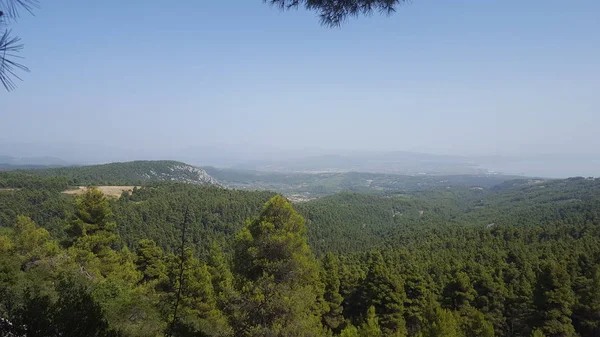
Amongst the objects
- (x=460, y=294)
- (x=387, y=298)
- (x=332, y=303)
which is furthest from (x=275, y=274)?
(x=460, y=294)

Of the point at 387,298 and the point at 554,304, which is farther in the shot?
the point at 387,298

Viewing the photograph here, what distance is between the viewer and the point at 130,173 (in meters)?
137

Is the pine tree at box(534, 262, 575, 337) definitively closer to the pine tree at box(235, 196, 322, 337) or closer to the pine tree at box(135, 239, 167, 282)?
the pine tree at box(235, 196, 322, 337)

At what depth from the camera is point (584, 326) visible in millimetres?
21328

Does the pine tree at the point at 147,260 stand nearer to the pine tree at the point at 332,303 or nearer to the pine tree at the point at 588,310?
the pine tree at the point at 332,303

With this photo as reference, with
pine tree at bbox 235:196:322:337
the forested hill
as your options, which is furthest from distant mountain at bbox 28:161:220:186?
pine tree at bbox 235:196:322:337

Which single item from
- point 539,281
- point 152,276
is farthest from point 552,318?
point 152,276

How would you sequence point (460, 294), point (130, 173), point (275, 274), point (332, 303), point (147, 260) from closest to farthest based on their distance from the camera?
point (275, 274) → point (332, 303) → point (147, 260) → point (460, 294) → point (130, 173)

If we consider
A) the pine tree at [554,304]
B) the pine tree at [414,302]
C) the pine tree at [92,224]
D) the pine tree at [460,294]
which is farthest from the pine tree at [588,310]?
the pine tree at [92,224]

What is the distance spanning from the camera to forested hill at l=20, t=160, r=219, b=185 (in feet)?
340

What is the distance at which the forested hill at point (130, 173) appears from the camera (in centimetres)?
10369

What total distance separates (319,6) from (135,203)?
263 feet

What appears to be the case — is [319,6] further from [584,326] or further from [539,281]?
[584,326]

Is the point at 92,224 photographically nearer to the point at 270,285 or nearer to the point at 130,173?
the point at 270,285
